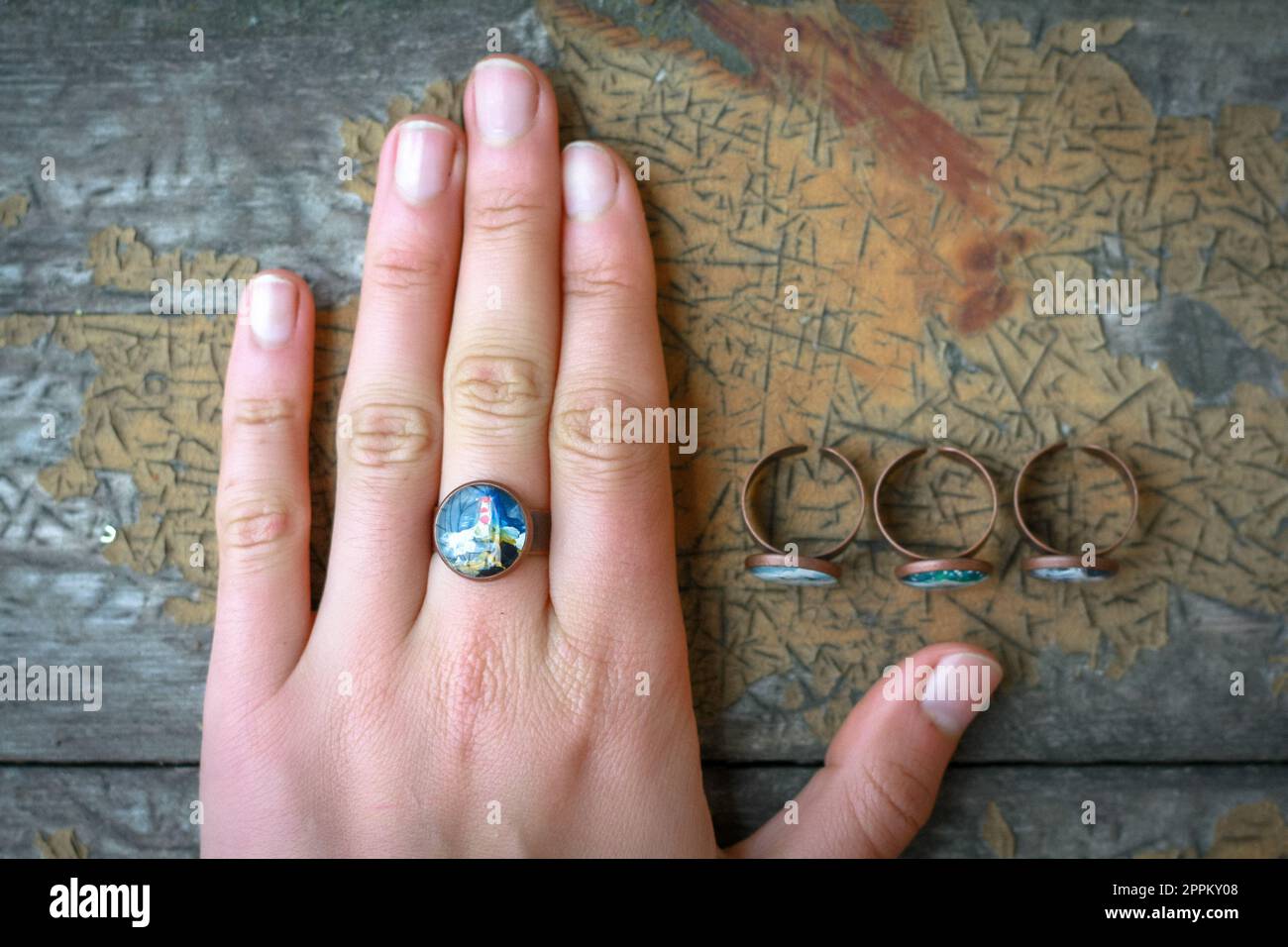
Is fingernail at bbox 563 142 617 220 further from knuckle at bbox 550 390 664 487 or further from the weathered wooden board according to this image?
the weathered wooden board

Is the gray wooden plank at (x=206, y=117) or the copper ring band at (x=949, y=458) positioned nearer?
the copper ring band at (x=949, y=458)

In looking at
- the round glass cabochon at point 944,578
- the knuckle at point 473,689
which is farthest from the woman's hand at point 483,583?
Answer: the round glass cabochon at point 944,578

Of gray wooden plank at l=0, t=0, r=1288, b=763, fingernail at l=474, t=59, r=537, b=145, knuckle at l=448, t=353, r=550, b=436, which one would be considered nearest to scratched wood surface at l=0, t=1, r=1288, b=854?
gray wooden plank at l=0, t=0, r=1288, b=763

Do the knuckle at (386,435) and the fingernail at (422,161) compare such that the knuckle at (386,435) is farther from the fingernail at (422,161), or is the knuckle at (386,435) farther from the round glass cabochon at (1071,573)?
the round glass cabochon at (1071,573)

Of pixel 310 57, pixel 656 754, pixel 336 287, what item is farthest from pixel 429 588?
pixel 310 57

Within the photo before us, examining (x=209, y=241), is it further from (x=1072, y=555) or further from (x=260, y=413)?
(x=1072, y=555)

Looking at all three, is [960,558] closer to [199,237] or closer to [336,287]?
[336,287]

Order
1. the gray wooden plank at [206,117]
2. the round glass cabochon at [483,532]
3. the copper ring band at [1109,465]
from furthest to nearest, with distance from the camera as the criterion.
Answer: the gray wooden plank at [206,117], the copper ring band at [1109,465], the round glass cabochon at [483,532]

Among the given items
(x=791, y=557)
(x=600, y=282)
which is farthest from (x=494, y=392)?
(x=791, y=557)
